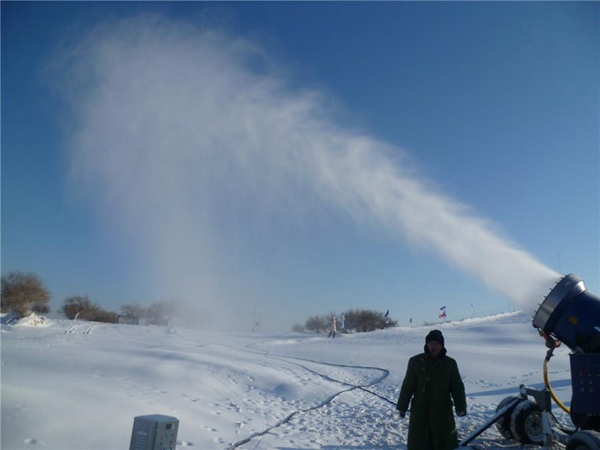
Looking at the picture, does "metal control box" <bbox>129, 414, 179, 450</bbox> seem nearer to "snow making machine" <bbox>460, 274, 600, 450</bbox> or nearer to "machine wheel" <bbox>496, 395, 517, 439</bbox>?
"snow making machine" <bbox>460, 274, 600, 450</bbox>

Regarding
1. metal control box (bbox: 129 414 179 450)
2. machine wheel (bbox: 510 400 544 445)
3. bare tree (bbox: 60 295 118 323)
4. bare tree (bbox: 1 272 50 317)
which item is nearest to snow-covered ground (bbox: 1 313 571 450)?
machine wheel (bbox: 510 400 544 445)

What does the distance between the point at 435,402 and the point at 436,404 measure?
3 cm

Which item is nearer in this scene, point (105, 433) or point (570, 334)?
point (105, 433)

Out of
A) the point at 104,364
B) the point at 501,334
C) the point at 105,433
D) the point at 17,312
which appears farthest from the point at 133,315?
the point at 105,433

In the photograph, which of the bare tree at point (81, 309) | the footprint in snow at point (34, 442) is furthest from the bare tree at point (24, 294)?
the footprint in snow at point (34, 442)

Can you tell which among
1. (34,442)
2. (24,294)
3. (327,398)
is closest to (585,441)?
(327,398)

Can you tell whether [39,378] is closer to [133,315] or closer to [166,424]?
[166,424]

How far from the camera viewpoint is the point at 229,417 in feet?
31.5

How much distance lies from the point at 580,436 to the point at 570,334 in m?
1.70

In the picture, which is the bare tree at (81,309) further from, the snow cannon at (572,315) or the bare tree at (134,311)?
the snow cannon at (572,315)

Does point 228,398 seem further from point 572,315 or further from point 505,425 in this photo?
point 572,315

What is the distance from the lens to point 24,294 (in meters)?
50.3

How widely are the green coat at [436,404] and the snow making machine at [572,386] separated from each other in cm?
210

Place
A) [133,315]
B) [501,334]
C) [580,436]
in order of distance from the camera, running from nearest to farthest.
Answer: [580,436] < [501,334] < [133,315]
